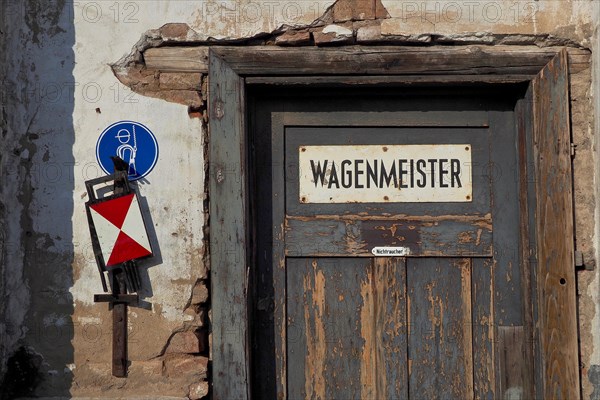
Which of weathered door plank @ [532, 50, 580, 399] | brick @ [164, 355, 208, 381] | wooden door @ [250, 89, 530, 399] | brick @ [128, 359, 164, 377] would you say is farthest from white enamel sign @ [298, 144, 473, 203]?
brick @ [128, 359, 164, 377]

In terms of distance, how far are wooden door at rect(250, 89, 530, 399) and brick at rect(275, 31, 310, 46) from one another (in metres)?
0.39

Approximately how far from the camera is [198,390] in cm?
343

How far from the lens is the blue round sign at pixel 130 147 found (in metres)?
3.51

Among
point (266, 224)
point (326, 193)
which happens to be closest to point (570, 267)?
point (326, 193)

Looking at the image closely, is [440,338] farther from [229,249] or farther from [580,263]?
[229,249]

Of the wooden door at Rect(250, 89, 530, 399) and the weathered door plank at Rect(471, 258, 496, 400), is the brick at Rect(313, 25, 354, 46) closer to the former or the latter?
the wooden door at Rect(250, 89, 530, 399)

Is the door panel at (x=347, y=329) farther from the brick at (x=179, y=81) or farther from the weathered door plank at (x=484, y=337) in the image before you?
the brick at (x=179, y=81)

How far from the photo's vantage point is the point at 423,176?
3.65 m

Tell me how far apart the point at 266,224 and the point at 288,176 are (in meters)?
0.23

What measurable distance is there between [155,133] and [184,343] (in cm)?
87

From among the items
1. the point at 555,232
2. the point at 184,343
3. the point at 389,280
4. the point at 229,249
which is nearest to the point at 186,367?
the point at 184,343

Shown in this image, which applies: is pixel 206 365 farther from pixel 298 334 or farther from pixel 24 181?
pixel 24 181

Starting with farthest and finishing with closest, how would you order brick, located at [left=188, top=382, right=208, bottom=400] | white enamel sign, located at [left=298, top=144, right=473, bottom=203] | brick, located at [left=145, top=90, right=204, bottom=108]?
white enamel sign, located at [left=298, top=144, right=473, bottom=203]
brick, located at [left=145, top=90, right=204, bottom=108]
brick, located at [left=188, top=382, right=208, bottom=400]

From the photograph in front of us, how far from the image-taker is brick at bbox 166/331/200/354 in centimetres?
345
